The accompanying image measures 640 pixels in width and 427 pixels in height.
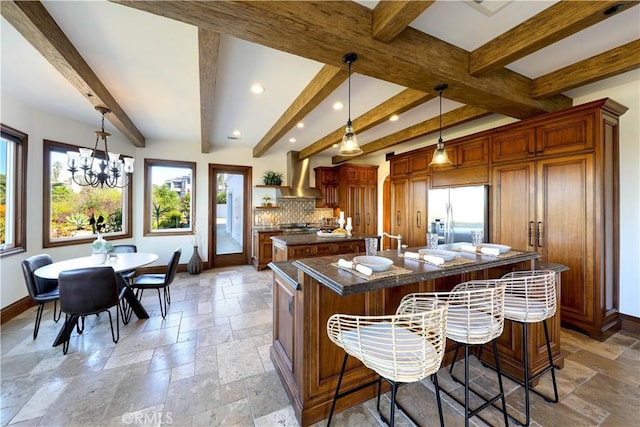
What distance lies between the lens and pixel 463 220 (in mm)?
3854

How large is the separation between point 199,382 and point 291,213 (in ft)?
15.7

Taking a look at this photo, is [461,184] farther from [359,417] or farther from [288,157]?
[288,157]

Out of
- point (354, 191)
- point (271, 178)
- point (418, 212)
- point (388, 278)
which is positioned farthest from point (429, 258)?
point (271, 178)

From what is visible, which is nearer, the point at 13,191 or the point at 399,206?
the point at 13,191

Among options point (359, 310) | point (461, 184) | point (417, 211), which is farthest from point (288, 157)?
point (359, 310)

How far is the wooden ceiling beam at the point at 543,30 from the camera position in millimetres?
1676

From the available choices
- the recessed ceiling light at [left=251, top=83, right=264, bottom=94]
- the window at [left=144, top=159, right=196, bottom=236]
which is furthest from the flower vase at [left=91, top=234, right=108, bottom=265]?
the recessed ceiling light at [left=251, top=83, right=264, bottom=94]

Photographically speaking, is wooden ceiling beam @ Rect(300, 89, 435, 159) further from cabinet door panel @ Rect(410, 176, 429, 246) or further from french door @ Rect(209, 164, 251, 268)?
french door @ Rect(209, 164, 251, 268)

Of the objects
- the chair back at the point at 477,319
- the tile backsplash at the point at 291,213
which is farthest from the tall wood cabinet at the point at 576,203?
the tile backsplash at the point at 291,213

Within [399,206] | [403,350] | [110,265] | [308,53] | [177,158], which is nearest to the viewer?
[403,350]

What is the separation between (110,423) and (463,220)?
4404mm

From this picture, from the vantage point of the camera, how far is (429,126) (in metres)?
4.18

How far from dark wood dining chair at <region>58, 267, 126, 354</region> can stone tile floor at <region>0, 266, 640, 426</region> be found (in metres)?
0.40

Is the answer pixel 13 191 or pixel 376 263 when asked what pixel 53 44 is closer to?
pixel 13 191
